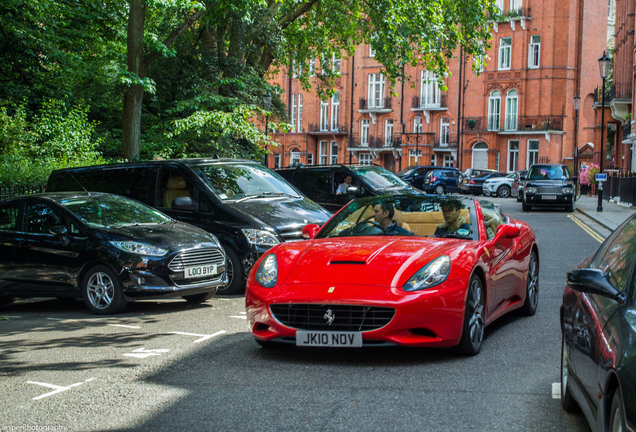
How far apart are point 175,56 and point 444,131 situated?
43.2 metres

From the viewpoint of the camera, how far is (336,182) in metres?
19.2

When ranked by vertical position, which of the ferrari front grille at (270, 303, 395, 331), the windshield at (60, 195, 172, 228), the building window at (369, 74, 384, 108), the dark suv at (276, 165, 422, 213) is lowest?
the ferrari front grille at (270, 303, 395, 331)

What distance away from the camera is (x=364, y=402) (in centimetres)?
554

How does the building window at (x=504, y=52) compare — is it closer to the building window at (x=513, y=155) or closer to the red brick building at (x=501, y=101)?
the red brick building at (x=501, y=101)

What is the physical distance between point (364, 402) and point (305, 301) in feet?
4.22

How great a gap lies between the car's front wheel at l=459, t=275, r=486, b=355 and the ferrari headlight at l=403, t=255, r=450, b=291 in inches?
11.3

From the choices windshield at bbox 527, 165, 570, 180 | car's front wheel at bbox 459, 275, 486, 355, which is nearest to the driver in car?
car's front wheel at bbox 459, 275, 486, 355

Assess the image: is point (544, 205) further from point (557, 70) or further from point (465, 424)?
point (557, 70)

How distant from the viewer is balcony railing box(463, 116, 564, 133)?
201ft

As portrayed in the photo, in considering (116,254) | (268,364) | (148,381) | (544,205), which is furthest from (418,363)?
(544,205)

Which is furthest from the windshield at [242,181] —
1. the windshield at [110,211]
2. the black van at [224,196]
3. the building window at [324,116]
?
the building window at [324,116]

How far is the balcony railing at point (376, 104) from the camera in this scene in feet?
230

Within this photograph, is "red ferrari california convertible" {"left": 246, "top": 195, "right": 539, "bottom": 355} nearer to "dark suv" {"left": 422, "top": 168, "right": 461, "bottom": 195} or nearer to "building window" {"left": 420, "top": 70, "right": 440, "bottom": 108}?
"dark suv" {"left": 422, "top": 168, "right": 461, "bottom": 195}

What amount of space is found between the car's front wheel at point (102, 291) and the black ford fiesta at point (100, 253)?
12mm
